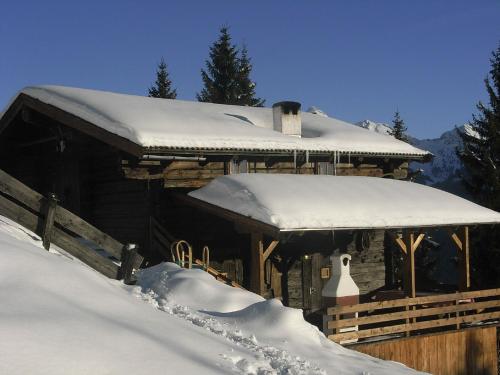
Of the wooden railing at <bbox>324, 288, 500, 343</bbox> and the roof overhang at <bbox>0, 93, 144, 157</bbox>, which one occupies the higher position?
the roof overhang at <bbox>0, 93, 144, 157</bbox>

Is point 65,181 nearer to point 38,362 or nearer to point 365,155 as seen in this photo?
point 365,155

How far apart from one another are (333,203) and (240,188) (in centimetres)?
194

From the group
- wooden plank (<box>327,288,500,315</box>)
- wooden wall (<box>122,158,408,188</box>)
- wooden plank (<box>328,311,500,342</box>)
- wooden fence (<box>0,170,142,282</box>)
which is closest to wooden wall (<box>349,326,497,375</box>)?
wooden plank (<box>328,311,500,342</box>)

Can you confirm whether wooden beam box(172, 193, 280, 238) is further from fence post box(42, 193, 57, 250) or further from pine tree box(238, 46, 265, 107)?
pine tree box(238, 46, 265, 107)

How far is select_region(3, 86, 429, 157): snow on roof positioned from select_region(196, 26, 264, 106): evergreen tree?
821 inches

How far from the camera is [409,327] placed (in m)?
10.7

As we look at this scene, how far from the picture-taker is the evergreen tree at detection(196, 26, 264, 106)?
126 feet

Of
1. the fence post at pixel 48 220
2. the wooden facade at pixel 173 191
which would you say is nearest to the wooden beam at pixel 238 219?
the wooden facade at pixel 173 191

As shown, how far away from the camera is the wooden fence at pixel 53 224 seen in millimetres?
7328

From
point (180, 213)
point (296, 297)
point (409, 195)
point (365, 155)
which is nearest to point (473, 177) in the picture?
point (365, 155)

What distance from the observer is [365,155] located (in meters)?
15.6

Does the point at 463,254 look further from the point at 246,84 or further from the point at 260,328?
the point at 246,84

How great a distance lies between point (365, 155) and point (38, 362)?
1334 centimetres

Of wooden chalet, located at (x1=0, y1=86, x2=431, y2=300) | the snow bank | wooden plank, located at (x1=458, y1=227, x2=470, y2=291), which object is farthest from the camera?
wooden plank, located at (x1=458, y1=227, x2=470, y2=291)
